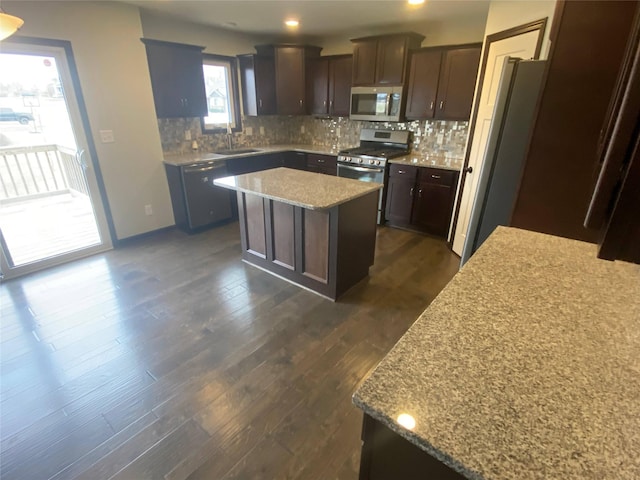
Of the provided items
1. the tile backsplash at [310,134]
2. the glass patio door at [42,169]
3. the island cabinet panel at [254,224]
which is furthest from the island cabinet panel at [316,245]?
the glass patio door at [42,169]

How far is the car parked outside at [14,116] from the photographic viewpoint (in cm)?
290

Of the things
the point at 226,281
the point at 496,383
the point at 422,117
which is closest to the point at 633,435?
the point at 496,383

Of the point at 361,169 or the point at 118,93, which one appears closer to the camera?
the point at 118,93

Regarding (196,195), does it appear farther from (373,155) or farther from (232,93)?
(373,155)

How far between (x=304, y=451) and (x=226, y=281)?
180 cm

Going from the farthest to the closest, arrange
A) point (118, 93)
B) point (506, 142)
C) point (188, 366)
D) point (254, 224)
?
point (118, 93), point (254, 224), point (506, 142), point (188, 366)

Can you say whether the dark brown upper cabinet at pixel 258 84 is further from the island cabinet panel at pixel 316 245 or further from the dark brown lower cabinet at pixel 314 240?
the island cabinet panel at pixel 316 245

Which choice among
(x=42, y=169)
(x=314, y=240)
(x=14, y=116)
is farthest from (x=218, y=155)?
(x=42, y=169)

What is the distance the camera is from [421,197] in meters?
3.98

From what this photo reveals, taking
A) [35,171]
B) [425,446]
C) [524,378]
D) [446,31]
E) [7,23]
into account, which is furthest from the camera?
[35,171]

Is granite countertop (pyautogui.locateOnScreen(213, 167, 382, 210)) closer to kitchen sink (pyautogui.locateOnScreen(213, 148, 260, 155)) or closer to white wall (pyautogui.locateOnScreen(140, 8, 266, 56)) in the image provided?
kitchen sink (pyautogui.locateOnScreen(213, 148, 260, 155))

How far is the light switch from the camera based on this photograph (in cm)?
338

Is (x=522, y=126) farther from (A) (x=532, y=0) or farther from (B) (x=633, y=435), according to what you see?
(B) (x=633, y=435)

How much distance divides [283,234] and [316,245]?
37 cm
